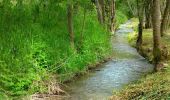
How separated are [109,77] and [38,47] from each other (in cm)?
→ 396

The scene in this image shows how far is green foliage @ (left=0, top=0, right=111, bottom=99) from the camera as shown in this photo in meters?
11.8

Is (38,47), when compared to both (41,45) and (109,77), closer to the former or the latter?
(41,45)

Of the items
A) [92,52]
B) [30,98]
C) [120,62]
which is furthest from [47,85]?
[120,62]

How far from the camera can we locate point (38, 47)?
Answer: 1365 cm

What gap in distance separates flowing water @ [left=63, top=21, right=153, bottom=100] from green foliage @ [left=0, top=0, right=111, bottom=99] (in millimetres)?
521

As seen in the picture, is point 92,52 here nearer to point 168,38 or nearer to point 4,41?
point 4,41

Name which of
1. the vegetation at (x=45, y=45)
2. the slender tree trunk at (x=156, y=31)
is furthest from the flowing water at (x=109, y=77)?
the slender tree trunk at (x=156, y=31)

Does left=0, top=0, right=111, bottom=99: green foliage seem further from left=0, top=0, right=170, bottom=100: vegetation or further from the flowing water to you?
the flowing water

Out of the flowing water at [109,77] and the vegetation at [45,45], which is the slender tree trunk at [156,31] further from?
the flowing water at [109,77]

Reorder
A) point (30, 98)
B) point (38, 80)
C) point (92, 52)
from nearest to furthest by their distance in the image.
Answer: point (30, 98)
point (38, 80)
point (92, 52)

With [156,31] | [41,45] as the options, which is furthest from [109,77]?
[41,45]

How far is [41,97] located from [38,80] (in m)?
0.52

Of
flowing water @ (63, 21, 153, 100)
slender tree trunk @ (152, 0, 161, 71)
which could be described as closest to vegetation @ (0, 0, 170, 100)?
slender tree trunk @ (152, 0, 161, 71)

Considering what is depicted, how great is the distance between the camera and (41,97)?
11.9 metres
